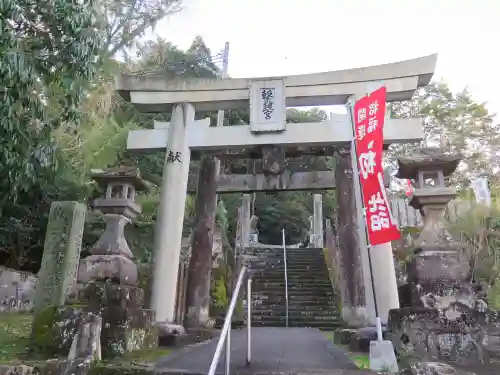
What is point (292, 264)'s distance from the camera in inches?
542

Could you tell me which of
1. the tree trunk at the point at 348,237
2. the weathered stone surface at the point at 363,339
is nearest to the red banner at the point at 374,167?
the weathered stone surface at the point at 363,339

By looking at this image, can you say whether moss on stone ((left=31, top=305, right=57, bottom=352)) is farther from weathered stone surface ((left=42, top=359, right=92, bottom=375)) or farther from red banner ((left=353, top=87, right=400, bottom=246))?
red banner ((left=353, top=87, right=400, bottom=246))

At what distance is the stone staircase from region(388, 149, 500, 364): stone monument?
19.8 ft

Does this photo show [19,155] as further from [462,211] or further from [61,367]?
[462,211]

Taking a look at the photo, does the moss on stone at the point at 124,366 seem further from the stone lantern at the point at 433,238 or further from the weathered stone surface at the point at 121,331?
the stone lantern at the point at 433,238

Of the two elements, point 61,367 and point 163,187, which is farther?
point 163,187

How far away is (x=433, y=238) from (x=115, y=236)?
386 centimetres

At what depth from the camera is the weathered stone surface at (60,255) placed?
521cm

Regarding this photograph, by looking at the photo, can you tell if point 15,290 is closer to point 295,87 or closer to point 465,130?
point 295,87

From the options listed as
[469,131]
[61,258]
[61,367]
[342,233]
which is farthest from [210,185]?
[469,131]

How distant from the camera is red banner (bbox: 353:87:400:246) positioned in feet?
15.8

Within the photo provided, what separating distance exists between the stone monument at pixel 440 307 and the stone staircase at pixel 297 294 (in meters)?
6.03

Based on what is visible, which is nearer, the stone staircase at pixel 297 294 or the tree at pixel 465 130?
the stone staircase at pixel 297 294

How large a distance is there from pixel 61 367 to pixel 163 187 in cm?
428
